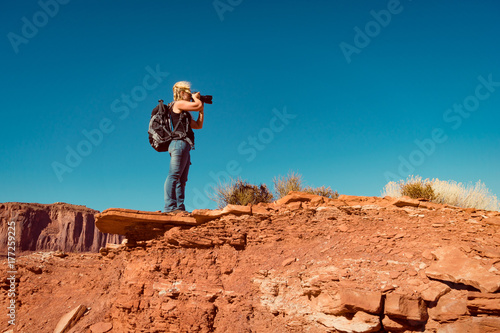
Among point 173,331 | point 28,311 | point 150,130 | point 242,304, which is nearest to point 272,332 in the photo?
point 242,304

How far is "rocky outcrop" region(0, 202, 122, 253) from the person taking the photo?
3089cm

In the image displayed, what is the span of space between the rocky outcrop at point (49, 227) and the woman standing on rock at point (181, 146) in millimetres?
29497

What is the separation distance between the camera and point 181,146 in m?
6.84

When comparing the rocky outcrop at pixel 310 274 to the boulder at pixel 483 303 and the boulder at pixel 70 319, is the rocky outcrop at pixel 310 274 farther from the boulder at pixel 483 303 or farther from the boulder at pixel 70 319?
the boulder at pixel 70 319

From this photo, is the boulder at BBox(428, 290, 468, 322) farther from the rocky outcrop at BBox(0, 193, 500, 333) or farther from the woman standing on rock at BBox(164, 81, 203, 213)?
the woman standing on rock at BBox(164, 81, 203, 213)

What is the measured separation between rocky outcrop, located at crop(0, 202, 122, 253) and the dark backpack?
1150 inches

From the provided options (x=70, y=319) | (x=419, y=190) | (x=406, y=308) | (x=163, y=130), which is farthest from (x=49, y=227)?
(x=406, y=308)

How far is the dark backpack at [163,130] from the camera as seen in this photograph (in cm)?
698

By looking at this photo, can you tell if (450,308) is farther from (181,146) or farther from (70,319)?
(70,319)

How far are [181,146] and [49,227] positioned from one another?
108ft

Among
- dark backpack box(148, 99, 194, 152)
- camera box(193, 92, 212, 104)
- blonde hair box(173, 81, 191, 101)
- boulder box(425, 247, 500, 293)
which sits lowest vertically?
boulder box(425, 247, 500, 293)

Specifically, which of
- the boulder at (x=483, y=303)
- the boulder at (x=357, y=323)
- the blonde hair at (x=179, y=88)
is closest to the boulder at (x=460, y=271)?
the boulder at (x=483, y=303)

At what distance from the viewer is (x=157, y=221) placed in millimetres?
6406

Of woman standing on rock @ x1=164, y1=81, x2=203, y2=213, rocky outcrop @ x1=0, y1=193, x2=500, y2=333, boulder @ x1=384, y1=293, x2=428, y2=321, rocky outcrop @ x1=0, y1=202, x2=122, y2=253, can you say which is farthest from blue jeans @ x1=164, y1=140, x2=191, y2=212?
rocky outcrop @ x1=0, y1=202, x2=122, y2=253
